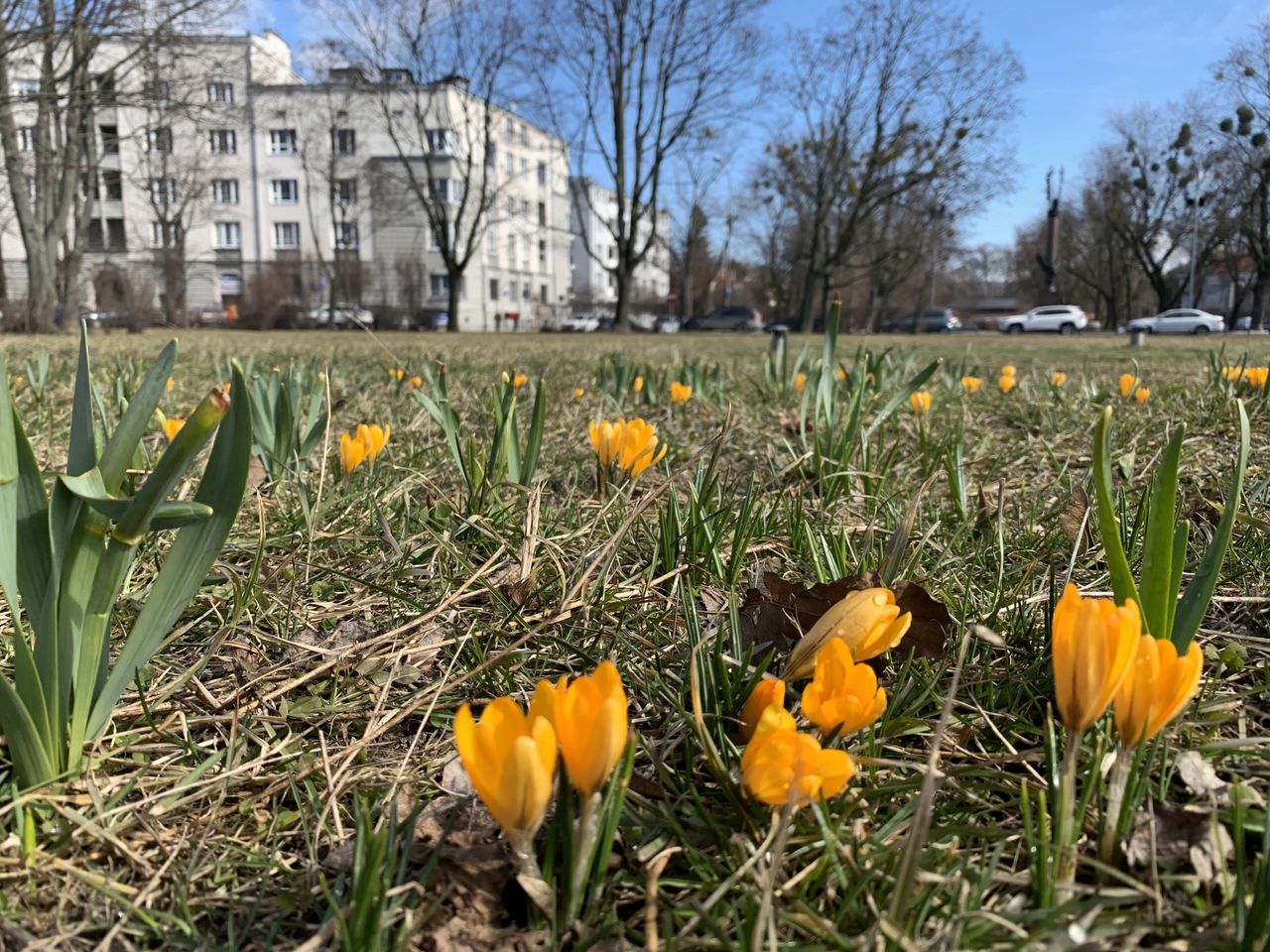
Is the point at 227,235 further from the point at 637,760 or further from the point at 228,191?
the point at 637,760

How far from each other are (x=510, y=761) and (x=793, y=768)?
0.74 ft

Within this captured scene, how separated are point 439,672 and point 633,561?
0.45 meters

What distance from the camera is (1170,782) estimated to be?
0.76 meters

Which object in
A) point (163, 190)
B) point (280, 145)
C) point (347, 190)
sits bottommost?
point (163, 190)

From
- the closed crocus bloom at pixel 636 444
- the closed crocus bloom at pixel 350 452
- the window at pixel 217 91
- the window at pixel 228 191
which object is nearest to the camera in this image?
the closed crocus bloom at pixel 636 444

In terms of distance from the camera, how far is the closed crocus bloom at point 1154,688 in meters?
0.61

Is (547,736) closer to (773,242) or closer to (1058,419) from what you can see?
(1058,419)

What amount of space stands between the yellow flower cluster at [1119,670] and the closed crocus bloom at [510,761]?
1.39 feet

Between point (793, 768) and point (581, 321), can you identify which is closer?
point (793, 768)

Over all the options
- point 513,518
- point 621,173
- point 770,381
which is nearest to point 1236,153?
point 621,173

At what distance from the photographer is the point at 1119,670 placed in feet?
2.02

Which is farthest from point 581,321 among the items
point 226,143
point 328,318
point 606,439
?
point 606,439

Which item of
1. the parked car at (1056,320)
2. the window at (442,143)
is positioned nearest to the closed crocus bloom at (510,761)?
the window at (442,143)

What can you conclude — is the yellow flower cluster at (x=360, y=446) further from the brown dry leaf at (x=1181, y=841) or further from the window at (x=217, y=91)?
the window at (x=217, y=91)
